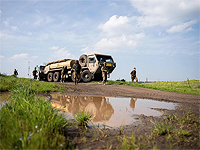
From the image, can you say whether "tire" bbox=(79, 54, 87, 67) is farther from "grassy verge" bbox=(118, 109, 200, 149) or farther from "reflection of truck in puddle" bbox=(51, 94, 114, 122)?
"grassy verge" bbox=(118, 109, 200, 149)

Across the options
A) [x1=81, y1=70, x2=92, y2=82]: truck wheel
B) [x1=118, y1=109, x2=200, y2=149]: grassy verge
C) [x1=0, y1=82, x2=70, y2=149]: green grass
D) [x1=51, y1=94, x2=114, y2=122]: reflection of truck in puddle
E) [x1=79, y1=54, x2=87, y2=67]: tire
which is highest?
[x1=79, y1=54, x2=87, y2=67]: tire

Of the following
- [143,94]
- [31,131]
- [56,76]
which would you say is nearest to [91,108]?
[31,131]

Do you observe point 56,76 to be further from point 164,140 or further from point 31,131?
point 164,140

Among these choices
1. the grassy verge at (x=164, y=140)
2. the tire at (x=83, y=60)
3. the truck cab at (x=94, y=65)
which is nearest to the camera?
the grassy verge at (x=164, y=140)

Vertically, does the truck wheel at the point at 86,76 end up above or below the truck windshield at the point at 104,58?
below

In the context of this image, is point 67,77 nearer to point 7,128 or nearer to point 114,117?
point 114,117

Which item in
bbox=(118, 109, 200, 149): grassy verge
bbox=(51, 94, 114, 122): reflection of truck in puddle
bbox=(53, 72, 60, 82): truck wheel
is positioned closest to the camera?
bbox=(118, 109, 200, 149): grassy verge

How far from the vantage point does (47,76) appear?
23.0 metres

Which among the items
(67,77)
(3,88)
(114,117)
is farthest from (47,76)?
(114,117)

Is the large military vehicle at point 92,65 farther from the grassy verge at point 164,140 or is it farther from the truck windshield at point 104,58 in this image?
the grassy verge at point 164,140

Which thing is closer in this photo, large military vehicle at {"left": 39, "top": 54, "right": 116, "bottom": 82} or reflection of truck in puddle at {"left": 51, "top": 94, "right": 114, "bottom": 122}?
reflection of truck in puddle at {"left": 51, "top": 94, "right": 114, "bottom": 122}

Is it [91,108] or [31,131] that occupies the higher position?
[31,131]

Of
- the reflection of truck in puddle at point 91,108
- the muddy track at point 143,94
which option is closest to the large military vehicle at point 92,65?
the muddy track at point 143,94

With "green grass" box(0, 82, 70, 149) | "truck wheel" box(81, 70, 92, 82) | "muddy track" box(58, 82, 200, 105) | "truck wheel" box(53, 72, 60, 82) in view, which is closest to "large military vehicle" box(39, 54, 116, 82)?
"truck wheel" box(81, 70, 92, 82)
